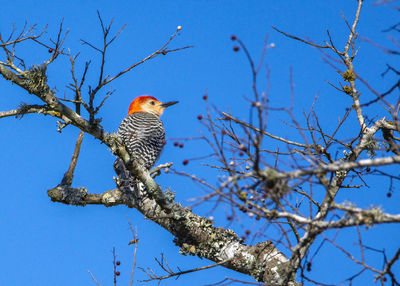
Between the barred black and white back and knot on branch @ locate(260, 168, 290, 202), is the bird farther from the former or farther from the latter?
knot on branch @ locate(260, 168, 290, 202)

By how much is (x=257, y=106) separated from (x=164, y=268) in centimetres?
345

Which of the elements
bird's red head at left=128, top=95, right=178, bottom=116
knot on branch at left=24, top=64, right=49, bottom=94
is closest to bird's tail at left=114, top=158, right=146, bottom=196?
knot on branch at left=24, top=64, right=49, bottom=94

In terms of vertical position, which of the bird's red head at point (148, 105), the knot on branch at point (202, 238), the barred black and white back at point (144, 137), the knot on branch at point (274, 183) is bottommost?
the knot on branch at point (274, 183)

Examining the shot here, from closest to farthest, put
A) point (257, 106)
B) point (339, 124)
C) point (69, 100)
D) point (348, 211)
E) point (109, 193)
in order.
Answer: point (257, 106) < point (348, 211) < point (69, 100) < point (339, 124) < point (109, 193)

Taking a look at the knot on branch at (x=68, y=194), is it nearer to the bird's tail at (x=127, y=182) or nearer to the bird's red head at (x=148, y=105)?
the bird's tail at (x=127, y=182)

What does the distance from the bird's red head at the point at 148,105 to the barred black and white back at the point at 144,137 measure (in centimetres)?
106

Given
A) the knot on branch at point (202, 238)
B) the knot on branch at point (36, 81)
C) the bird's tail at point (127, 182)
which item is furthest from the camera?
the bird's tail at point (127, 182)

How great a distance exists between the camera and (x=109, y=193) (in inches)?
286

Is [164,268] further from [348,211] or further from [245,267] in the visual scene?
[348,211]

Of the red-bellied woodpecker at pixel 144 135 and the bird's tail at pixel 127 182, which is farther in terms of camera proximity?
the red-bellied woodpecker at pixel 144 135

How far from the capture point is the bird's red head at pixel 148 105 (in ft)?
34.6

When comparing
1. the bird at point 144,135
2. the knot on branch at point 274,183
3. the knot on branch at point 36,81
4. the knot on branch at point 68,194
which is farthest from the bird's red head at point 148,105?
the knot on branch at point 274,183

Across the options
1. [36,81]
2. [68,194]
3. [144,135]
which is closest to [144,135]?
[144,135]

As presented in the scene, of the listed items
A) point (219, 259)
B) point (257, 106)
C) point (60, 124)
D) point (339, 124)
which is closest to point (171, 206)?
point (219, 259)
